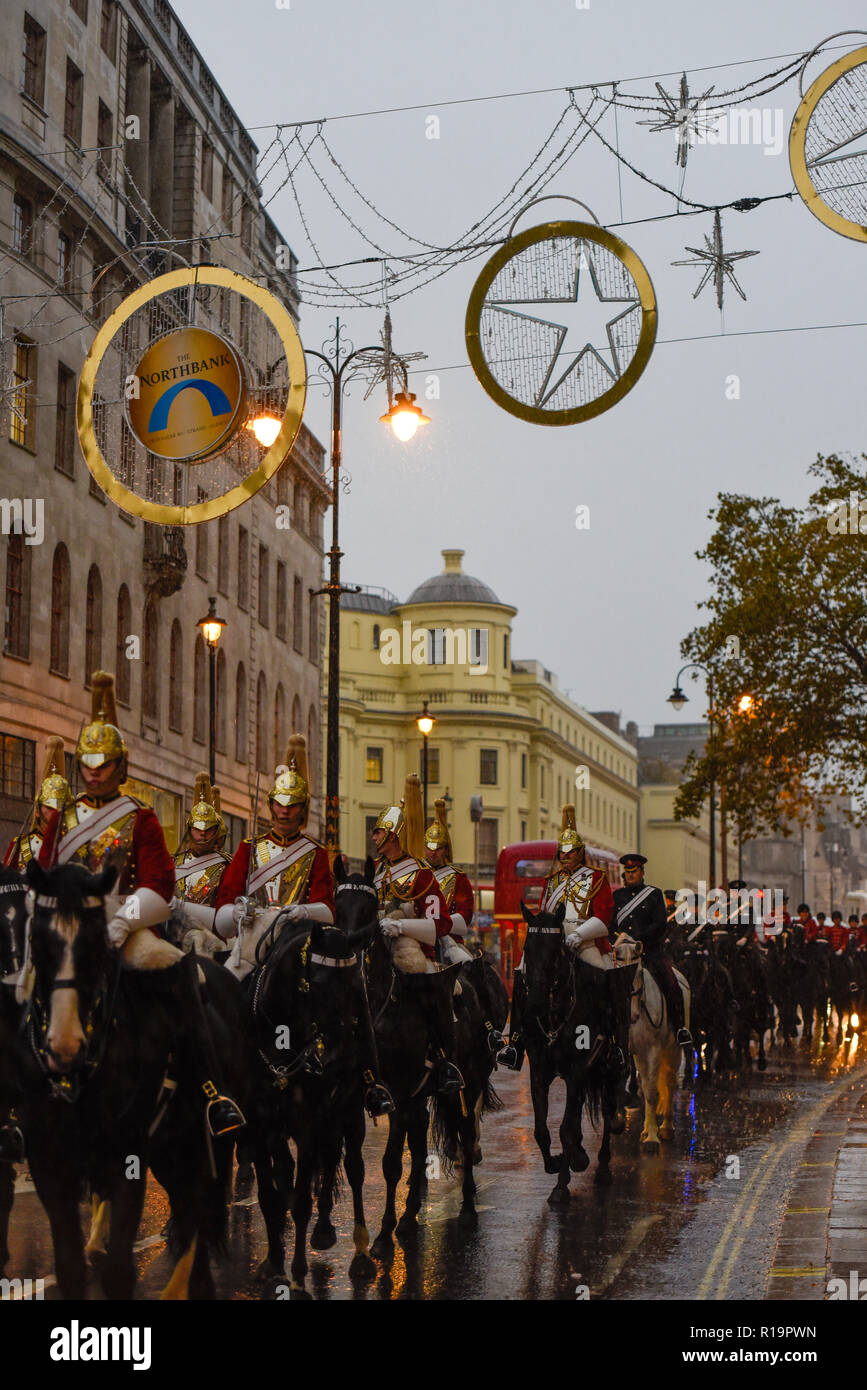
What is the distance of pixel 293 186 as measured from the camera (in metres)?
13.6

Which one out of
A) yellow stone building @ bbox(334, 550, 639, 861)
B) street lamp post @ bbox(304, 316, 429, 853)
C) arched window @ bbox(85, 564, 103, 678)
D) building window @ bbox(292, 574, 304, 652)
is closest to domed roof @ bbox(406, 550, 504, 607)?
yellow stone building @ bbox(334, 550, 639, 861)

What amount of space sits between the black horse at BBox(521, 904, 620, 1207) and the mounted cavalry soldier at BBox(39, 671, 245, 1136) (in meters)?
5.00

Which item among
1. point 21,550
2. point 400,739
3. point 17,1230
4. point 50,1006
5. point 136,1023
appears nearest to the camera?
point 50,1006

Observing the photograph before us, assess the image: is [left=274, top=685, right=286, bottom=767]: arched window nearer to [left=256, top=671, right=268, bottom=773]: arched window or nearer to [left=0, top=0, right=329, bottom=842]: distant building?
[left=256, top=671, right=268, bottom=773]: arched window

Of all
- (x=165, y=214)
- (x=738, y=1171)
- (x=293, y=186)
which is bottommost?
(x=738, y=1171)

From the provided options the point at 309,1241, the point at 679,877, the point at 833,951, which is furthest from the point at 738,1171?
the point at 679,877

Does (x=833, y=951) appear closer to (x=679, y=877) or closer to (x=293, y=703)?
(x=293, y=703)

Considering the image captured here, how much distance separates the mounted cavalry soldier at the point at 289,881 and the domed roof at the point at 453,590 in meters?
84.4

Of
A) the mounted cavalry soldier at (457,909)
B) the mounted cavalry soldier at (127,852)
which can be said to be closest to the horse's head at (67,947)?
the mounted cavalry soldier at (127,852)

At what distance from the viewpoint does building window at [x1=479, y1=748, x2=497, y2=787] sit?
9344 cm

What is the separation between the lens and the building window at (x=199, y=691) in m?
45.3

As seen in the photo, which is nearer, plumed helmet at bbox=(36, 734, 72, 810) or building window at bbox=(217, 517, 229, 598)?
plumed helmet at bbox=(36, 734, 72, 810)

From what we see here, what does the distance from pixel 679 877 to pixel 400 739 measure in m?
38.9

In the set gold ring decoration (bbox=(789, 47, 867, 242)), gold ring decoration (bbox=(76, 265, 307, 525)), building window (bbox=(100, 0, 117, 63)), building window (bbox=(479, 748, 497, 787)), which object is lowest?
gold ring decoration (bbox=(76, 265, 307, 525))
